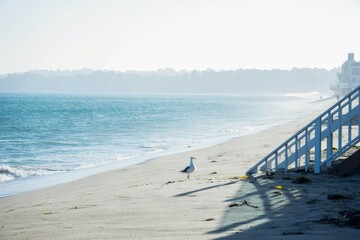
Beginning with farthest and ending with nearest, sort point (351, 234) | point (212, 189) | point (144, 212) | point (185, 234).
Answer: point (212, 189) < point (144, 212) < point (185, 234) < point (351, 234)

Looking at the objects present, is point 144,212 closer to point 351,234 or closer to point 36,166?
point 351,234

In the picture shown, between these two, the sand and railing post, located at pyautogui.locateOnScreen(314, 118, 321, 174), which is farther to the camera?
railing post, located at pyautogui.locateOnScreen(314, 118, 321, 174)

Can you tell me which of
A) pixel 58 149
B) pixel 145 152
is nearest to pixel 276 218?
pixel 145 152

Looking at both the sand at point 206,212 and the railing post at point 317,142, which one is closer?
the sand at point 206,212

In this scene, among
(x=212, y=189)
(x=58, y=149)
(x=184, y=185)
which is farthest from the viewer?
(x=58, y=149)

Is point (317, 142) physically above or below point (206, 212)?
above

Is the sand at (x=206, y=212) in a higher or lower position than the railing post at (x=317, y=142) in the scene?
lower

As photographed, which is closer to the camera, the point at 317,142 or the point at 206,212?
the point at 206,212

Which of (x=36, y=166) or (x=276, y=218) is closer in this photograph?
(x=276, y=218)

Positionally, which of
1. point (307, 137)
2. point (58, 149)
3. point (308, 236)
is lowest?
point (58, 149)

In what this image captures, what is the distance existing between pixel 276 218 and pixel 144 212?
2.14 m

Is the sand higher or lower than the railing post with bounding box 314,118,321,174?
lower

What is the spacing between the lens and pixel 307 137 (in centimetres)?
1027

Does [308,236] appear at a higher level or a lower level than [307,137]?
lower
